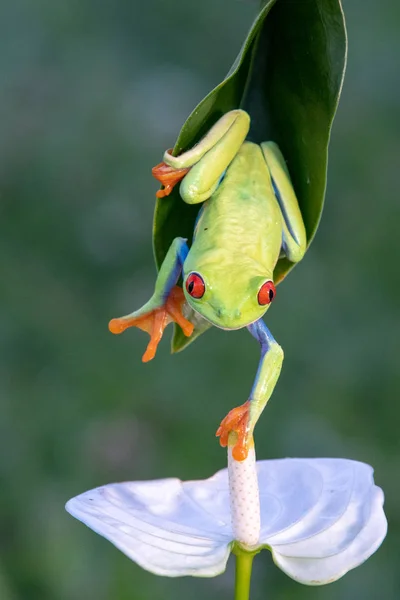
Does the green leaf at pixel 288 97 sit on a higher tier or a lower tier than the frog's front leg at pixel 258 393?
higher

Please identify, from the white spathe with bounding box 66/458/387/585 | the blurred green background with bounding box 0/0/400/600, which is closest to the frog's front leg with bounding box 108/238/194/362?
the white spathe with bounding box 66/458/387/585

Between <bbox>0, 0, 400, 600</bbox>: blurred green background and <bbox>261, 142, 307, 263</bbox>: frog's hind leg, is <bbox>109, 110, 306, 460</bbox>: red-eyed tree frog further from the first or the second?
<bbox>0, 0, 400, 600</bbox>: blurred green background

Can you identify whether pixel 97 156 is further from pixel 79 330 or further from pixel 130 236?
pixel 79 330

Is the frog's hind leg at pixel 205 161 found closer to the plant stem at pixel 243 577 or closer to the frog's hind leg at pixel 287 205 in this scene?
the frog's hind leg at pixel 287 205

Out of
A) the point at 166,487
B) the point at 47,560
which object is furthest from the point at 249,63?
the point at 47,560

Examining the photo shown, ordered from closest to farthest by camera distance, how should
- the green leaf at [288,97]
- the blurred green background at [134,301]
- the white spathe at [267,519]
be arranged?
1. the green leaf at [288,97]
2. the white spathe at [267,519]
3. the blurred green background at [134,301]

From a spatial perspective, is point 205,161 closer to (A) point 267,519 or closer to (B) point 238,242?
(B) point 238,242

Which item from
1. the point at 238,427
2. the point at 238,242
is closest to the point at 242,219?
the point at 238,242

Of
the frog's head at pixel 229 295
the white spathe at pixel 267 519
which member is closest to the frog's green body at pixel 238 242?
the frog's head at pixel 229 295
